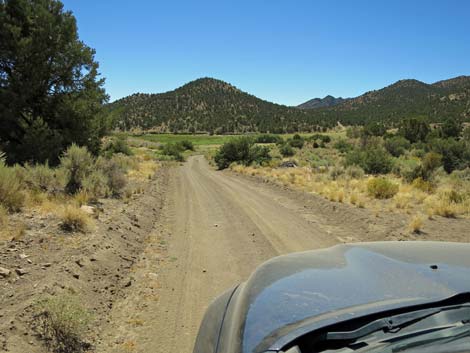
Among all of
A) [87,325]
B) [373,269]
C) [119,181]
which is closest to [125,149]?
[119,181]

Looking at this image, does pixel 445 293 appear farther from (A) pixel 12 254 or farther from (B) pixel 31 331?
(A) pixel 12 254

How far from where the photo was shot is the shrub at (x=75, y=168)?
1294 centimetres

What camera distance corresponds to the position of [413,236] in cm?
955

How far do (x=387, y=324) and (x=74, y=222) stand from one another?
769 cm

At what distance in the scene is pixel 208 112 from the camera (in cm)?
12988

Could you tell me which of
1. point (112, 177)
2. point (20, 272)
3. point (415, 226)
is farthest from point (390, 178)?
point (20, 272)

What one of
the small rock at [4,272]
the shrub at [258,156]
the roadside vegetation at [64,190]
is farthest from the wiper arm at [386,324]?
the shrub at [258,156]

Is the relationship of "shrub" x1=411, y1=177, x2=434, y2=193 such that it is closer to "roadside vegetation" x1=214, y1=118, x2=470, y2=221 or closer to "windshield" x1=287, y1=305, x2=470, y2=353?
"roadside vegetation" x1=214, y1=118, x2=470, y2=221

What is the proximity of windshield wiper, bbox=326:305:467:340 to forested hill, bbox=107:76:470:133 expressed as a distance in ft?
326

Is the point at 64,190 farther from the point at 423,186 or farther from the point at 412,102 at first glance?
the point at 412,102

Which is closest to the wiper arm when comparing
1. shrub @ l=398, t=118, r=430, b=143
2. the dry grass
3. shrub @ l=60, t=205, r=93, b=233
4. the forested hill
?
shrub @ l=60, t=205, r=93, b=233

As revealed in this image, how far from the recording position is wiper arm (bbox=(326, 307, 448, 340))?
1758 mm

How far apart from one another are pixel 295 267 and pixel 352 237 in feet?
24.2

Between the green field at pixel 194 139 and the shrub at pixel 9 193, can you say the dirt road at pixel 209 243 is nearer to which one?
the shrub at pixel 9 193
